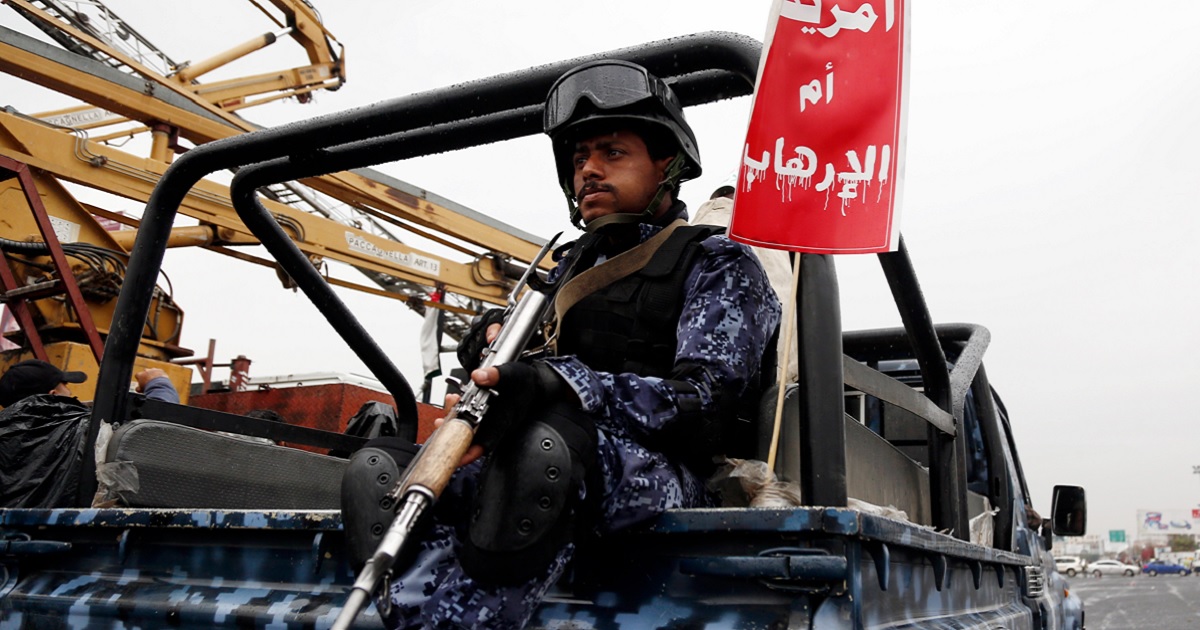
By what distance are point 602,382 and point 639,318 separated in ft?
0.91

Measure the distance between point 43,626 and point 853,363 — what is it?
73.2 inches

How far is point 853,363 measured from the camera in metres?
2.04

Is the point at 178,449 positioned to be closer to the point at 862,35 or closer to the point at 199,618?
the point at 199,618

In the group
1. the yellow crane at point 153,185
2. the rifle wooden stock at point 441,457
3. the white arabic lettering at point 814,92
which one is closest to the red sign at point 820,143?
the white arabic lettering at point 814,92

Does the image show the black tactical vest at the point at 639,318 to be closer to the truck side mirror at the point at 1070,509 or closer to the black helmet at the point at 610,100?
the black helmet at the point at 610,100

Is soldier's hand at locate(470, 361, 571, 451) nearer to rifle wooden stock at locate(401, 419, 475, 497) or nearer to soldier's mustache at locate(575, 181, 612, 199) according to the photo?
rifle wooden stock at locate(401, 419, 475, 497)

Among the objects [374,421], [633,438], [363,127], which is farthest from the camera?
[374,421]

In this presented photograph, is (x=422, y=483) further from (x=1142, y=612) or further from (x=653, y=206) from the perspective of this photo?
(x=1142, y=612)

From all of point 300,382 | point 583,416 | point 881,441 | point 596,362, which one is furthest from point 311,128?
point 300,382

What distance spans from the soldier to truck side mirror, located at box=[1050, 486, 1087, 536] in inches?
128

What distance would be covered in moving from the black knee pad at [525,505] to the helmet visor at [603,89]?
2.35 feet

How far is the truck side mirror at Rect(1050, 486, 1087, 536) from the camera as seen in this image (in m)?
4.54

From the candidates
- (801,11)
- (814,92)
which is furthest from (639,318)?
(801,11)

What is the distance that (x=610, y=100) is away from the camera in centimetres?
194
